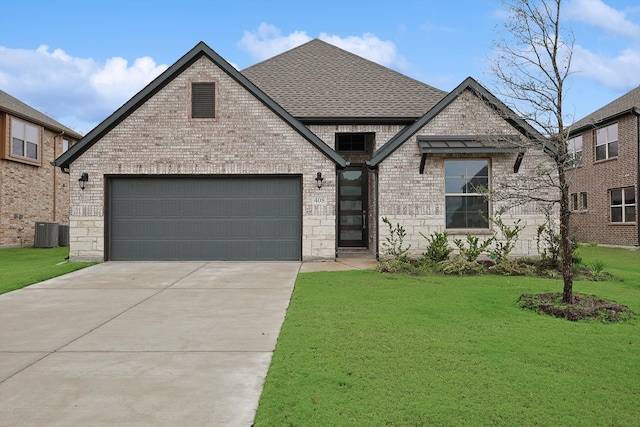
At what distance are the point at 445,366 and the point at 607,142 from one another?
2190 cm

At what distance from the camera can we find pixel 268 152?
43.9 feet

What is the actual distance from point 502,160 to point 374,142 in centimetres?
413

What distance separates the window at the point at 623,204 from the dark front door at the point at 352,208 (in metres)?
12.8

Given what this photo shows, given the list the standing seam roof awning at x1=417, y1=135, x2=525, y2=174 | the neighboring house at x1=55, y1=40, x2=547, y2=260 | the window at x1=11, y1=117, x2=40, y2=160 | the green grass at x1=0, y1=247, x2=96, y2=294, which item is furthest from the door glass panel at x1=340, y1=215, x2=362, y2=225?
the window at x1=11, y1=117, x2=40, y2=160

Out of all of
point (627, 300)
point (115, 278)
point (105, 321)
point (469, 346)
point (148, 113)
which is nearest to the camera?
point (469, 346)

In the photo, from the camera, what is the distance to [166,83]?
13.4m

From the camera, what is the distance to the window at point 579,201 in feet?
78.0

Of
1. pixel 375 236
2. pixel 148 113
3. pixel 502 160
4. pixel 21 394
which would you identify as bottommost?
pixel 21 394

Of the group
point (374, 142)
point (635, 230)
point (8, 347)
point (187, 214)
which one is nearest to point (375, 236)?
point (374, 142)

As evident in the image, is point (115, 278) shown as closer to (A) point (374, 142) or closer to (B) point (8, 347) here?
(B) point (8, 347)

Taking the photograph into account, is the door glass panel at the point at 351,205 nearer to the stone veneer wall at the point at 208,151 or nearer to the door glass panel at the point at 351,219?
the door glass panel at the point at 351,219

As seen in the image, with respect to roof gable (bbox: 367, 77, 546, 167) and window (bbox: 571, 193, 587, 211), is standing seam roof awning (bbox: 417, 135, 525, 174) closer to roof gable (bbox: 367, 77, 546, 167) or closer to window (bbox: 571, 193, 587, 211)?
roof gable (bbox: 367, 77, 546, 167)

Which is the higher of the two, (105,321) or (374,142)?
(374,142)

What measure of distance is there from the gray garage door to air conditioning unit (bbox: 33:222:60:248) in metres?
8.88
